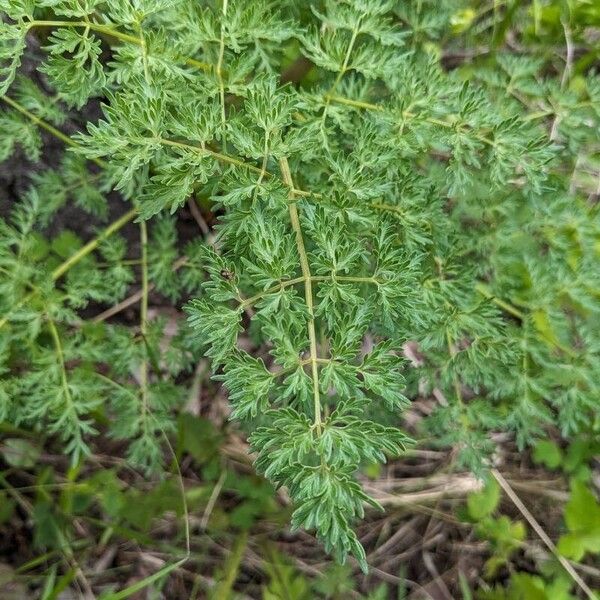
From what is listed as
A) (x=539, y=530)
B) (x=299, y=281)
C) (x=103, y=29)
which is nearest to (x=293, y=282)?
(x=299, y=281)

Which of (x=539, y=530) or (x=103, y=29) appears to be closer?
(x=103, y=29)

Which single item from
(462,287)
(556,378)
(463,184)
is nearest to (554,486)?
(556,378)

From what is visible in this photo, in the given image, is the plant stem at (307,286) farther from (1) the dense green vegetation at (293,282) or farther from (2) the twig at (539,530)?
(2) the twig at (539,530)

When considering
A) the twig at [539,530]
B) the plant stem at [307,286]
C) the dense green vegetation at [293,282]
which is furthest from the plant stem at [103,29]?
the twig at [539,530]

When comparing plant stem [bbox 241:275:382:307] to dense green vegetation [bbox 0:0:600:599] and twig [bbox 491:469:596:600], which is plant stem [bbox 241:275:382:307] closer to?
dense green vegetation [bbox 0:0:600:599]

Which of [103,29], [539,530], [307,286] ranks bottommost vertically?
[539,530]

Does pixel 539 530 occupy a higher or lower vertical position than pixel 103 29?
lower

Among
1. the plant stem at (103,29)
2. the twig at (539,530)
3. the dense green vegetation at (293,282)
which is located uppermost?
the plant stem at (103,29)

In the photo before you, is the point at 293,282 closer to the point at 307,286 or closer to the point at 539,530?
the point at 307,286
